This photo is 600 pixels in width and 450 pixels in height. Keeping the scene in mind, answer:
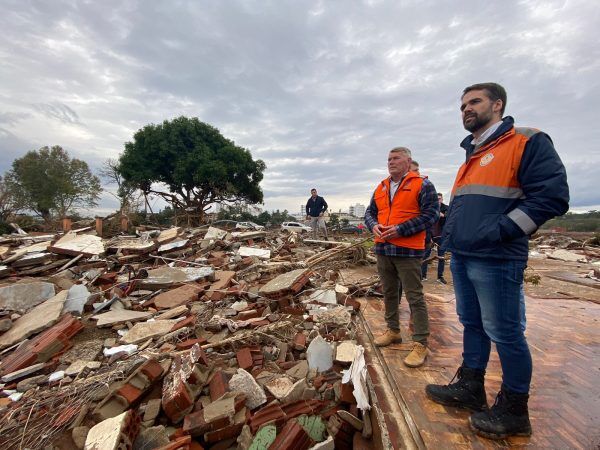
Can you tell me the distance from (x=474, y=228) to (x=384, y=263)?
1.15 metres

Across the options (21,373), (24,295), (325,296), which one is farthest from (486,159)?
(24,295)

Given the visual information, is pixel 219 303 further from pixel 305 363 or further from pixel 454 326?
pixel 454 326

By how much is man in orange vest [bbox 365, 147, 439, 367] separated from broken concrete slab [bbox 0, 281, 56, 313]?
512 centimetres

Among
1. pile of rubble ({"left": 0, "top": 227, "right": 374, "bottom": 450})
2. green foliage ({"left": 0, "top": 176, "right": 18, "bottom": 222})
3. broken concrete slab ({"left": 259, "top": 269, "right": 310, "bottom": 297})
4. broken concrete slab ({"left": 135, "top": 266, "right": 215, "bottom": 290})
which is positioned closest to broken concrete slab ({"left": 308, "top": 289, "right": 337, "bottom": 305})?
pile of rubble ({"left": 0, "top": 227, "right": 374, "bottom": 450})

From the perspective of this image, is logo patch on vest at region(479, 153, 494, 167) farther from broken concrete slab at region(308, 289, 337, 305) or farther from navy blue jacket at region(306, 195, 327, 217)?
navy blue jacket at region(306, 195, 327, 217)

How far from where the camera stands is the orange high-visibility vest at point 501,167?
61.9 inches

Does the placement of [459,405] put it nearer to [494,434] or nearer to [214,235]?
[494,434]

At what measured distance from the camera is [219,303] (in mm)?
4191

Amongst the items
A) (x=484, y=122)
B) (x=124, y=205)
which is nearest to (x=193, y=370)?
(x=484, y=122)

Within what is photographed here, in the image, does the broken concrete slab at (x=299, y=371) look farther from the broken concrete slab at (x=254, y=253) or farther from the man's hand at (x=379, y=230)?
the broken concrete slab at (x=254, y=253)

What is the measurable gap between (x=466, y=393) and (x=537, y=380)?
862mm

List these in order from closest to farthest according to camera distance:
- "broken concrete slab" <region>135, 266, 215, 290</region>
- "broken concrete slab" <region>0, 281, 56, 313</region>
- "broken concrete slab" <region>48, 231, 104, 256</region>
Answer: "broken concrete slab" <region>0, 281, 56, 313</region> → "broken concrete slab" <region>135, 266, 215, 290</region> → "broken concrete slab" <region>48, 231, 104, 256</region>

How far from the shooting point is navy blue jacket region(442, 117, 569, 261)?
145 cm

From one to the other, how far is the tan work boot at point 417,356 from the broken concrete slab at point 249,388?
1.22m
